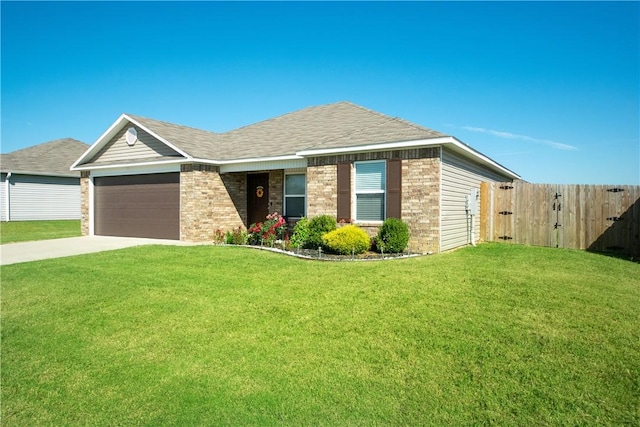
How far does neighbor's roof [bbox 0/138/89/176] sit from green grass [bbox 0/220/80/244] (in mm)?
3433

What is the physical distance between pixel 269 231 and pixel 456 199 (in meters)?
5.83

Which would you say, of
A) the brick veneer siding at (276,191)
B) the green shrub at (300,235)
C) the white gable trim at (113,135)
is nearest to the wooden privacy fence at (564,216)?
the green shrub at (300,235)

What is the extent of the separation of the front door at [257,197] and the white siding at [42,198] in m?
17.8

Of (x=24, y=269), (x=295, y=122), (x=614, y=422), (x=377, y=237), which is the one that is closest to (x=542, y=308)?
(x=614, y=422)

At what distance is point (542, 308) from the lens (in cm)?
557

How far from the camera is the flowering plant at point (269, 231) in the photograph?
12602mm

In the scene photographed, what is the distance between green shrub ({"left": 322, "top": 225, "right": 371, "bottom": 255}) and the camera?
10.1 m

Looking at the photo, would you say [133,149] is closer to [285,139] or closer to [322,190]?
[285,139]

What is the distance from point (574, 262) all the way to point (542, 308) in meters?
4.45

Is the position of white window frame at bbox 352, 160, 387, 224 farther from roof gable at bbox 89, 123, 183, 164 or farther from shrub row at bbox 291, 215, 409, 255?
roof gable at bbox 89, 123, 183, 164

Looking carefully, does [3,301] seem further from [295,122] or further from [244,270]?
[295,122]

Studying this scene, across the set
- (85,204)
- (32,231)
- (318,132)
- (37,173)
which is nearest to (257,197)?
(318,132)

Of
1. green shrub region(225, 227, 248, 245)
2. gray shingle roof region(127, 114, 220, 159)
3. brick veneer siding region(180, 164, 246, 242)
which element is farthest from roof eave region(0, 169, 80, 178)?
green shrub region(225, 227, 248, 245)

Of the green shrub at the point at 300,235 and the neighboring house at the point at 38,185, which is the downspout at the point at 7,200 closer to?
the neighboring house at the point at 38,185
